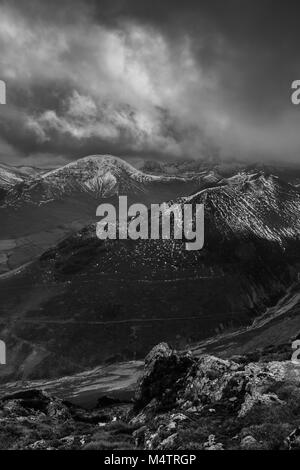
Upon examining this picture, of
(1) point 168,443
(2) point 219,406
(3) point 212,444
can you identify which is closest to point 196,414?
(2) point 219,406

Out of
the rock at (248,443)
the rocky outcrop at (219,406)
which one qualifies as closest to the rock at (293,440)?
the rocky outcrop at (219,406)

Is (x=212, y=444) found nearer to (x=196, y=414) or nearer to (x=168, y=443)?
(x=168, y=443)

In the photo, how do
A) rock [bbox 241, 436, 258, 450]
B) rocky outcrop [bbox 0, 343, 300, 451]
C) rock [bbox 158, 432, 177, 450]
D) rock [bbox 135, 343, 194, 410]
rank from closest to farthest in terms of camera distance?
rock [bbox 241, 436, 258, 450] → rocky outcrop [bbox 0, 343, 300, 451] → rock [bbox 158, 432, 177, 450] → rock [bbox 135, 343, 194, 410]

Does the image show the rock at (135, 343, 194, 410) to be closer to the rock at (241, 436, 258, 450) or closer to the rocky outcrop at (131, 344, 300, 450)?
the rocky outcrop at (131, 344, 300, 450)

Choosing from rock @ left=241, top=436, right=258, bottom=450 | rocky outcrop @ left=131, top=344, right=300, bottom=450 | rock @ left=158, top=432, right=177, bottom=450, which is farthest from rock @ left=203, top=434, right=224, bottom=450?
rock @ left=158, top=432, right=177, bottom=450

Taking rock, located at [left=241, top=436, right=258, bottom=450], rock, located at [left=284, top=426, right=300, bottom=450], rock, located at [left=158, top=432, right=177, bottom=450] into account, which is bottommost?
rock, located at [left=158, top=432, right=177, bottom=450]

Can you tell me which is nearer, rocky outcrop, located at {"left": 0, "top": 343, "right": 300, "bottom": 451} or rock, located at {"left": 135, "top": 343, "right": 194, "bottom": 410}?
rocky outcrop, located at {"left": 0, "top": 343, "right": 300, "bottom": 451}

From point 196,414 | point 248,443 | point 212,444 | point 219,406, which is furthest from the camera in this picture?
point 219,406

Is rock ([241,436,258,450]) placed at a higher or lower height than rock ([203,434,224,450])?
higher
